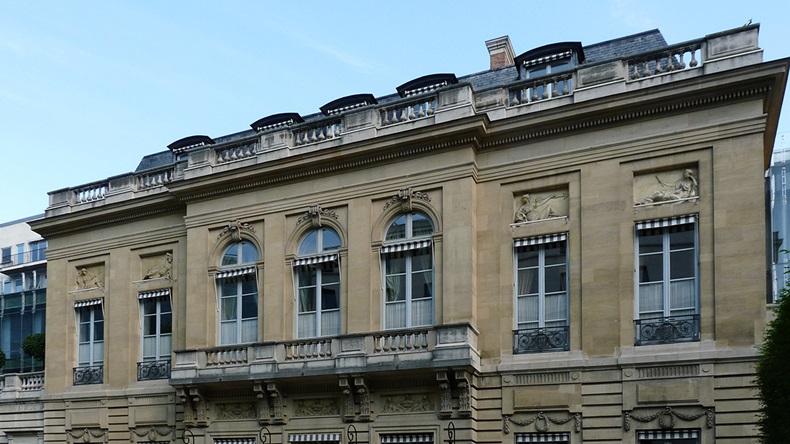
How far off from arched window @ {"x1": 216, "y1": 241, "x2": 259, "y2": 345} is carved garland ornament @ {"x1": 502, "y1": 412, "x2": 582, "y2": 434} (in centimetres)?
755

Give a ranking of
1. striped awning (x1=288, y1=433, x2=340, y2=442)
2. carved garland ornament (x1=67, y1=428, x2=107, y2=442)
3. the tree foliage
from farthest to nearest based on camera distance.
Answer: the tree foliage → carved garland ornament (x1=67, y1=428, x2=107, y2=442) → striped awning (x1=288, y1=433, x2=340, y2=442)

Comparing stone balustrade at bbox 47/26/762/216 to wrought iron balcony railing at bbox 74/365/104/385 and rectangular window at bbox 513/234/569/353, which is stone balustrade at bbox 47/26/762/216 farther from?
wrought iron balcony railing at bbox 74/365/104/385

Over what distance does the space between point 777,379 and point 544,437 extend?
601cm

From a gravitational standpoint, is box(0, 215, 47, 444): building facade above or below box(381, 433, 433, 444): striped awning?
above

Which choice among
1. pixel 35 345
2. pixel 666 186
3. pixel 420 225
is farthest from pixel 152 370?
pixel 666 186

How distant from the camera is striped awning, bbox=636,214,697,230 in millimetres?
19078

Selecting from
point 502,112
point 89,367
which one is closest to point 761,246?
point 502,112

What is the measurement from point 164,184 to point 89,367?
649cm

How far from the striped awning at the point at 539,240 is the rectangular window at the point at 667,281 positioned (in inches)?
68.9

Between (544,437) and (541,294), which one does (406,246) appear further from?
(544,437)

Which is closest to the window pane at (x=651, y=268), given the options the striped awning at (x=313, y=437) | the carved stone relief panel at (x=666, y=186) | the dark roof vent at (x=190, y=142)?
the carved stone relief panel at (x=666, y=186)

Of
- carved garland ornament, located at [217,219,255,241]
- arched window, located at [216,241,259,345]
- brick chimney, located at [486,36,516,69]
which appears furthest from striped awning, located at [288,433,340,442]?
brick chimney, located at [486,36,516,69]

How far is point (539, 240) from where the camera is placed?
20.7 meters

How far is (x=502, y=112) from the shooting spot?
70.0ft
